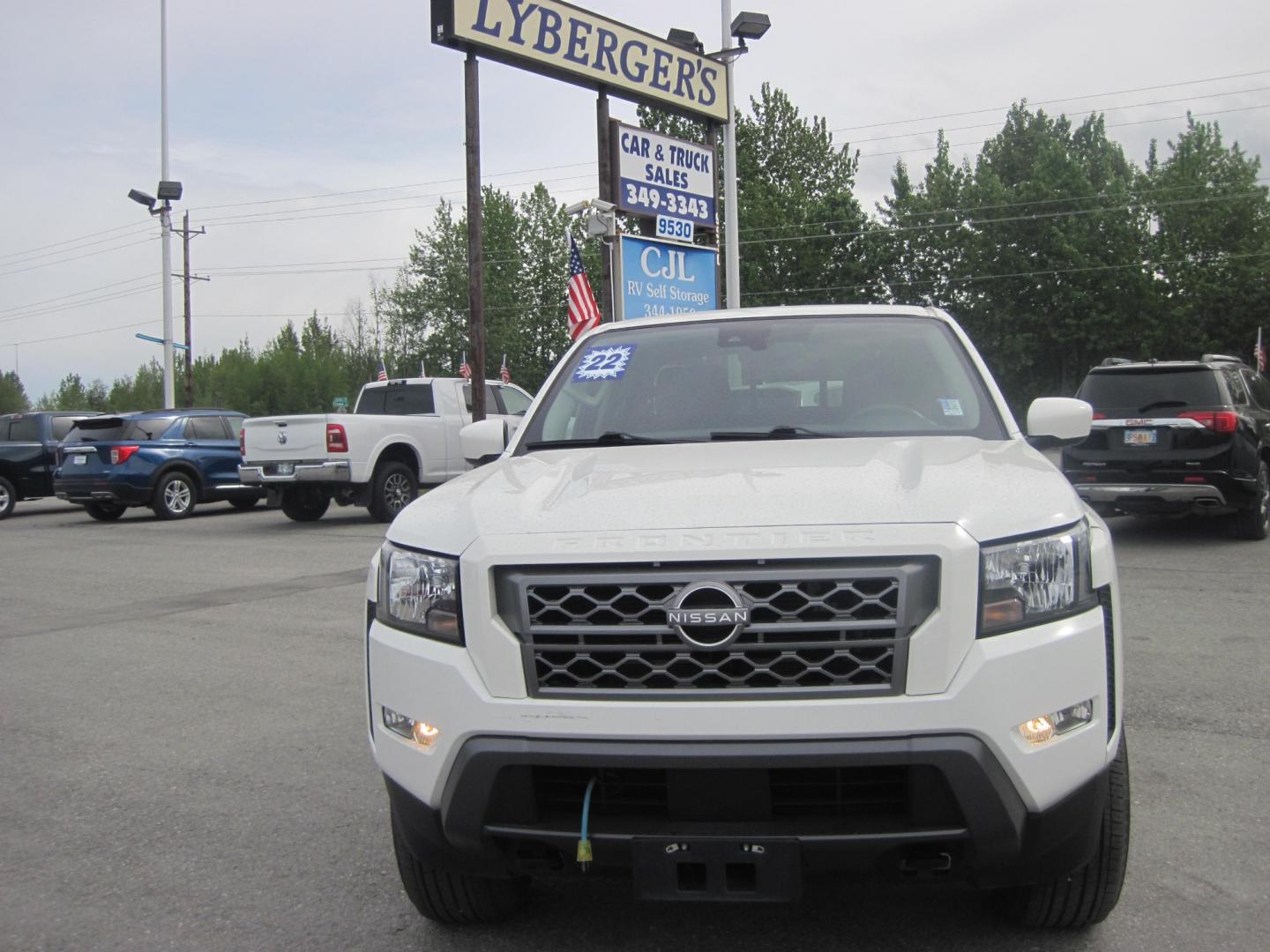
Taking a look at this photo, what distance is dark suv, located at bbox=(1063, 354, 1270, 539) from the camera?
10.8 meters

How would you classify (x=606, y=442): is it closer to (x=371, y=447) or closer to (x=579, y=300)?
(x=371, y=447)

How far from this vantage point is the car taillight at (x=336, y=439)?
15.3 m

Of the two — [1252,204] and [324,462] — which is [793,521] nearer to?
[324,462]

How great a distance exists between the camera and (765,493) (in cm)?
287

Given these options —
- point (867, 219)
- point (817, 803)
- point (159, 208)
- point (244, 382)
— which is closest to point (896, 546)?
point (817, 803)

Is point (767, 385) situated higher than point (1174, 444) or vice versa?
point (767, 385)

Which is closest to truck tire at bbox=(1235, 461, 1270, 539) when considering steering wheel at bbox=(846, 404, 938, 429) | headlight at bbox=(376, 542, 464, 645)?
steering wheel at bbox=(846, 404, 938, 429)

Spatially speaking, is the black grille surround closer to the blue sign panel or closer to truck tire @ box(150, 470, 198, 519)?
the blue sign panel

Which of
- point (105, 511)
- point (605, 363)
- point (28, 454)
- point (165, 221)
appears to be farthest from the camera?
point (165, 221)

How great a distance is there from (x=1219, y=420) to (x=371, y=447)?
407 inches

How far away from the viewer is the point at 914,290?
54938 millimetres

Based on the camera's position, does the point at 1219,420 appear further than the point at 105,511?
No

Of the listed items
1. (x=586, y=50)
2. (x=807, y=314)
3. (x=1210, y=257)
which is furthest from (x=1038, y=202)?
(x=807, y=314)

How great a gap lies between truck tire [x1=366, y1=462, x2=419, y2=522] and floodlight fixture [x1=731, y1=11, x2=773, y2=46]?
9720 mm
